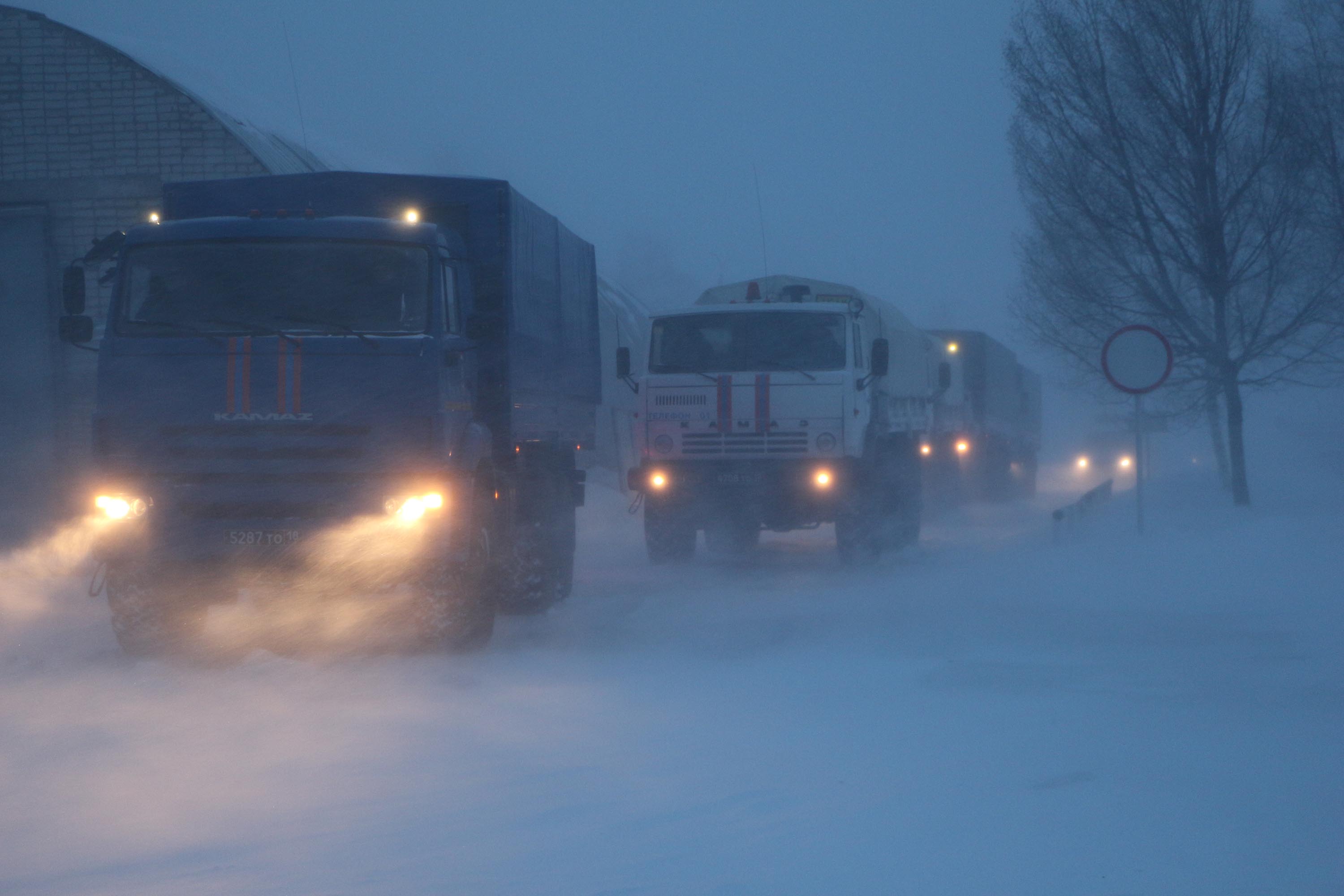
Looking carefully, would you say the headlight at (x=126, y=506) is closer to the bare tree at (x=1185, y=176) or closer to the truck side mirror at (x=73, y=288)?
the truck side mirror at (x=73, y=288)

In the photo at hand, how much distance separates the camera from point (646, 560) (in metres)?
15.5

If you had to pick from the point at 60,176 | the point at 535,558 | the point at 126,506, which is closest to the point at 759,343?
the point at 535,558

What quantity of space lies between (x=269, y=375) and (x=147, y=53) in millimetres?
13972

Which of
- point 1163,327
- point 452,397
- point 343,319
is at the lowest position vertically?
point 452,397

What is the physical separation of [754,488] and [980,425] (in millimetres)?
14865

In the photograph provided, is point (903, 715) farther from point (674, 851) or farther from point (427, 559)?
point (427, 559)

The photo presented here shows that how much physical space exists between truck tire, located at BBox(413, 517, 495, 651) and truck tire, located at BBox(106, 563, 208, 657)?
1541 mm

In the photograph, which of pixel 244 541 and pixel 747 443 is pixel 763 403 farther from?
pixel 244 541

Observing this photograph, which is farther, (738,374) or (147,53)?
(147,53)

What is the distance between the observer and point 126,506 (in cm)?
777

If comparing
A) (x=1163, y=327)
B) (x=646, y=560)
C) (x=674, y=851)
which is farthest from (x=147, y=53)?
(x=674, y=851)

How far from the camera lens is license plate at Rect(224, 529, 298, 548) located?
25.5 ft

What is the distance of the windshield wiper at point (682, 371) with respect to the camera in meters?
13.5

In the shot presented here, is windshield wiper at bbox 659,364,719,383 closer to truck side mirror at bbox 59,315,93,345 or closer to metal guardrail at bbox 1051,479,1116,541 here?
metal guardrail at bbox 1051,479,1116,541
